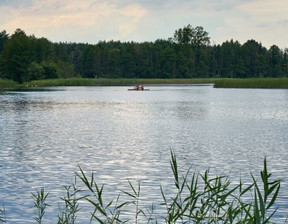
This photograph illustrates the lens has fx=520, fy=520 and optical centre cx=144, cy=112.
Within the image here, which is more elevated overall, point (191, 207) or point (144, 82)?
point (191, 207)

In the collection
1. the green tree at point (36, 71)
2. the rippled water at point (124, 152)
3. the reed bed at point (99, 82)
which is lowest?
the rippled water at point (124, 152)

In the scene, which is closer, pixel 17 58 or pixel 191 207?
pixel 191 207

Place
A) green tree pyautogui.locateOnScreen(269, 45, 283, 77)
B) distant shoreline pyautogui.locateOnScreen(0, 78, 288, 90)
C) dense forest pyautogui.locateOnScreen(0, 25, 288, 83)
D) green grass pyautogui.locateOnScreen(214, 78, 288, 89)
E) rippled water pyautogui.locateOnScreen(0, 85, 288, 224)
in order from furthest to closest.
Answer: green tree pyautogui.locateOnScreen(269, 45, 283, 77) → dense forest pyautogui.locateOnScreen(0, 25, 288, 83) → distant shoreline pyautogui.locateOnScreen(0, 78, 288, 90) → green grass pyautogui.locateOnScreen(214, 78, 288, 89) → rippled water pyautogui.locateOnScreen(0, 85, 288, 224)

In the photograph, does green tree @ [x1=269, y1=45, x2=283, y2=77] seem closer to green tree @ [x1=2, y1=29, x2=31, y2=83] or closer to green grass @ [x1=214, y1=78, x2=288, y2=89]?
green tree @ [x1=2, y1=29, x2=31, y2=83]

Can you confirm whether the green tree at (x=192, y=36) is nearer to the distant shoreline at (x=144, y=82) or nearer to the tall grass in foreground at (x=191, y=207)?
the distant shoreline at (x=144, y=82)

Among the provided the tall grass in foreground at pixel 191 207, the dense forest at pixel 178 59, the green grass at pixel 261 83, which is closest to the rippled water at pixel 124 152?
the tall grass in foreground at pixel 191 207

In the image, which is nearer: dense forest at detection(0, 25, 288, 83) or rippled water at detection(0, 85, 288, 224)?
rippled water at detection(0, 85, 288, 224)

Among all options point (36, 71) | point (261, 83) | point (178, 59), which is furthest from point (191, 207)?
point (178, 59)

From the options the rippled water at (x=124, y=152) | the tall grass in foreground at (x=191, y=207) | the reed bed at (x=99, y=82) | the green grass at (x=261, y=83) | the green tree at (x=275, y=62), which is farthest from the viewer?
the green tree at (x=275, y=62)

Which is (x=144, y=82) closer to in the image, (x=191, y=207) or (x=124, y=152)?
(x=124, y=152)

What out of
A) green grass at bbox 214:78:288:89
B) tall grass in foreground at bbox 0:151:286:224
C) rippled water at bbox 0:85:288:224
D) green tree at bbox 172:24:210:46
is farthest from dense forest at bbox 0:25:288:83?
tall grass in foreground at bbox 0:151:286:224

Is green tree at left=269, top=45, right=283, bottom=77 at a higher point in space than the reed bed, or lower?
higher

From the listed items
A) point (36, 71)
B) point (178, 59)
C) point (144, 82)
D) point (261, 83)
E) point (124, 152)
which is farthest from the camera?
point (178, 59)

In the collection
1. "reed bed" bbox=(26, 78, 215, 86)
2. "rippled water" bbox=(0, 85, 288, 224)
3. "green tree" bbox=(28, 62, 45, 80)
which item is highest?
"green tree" bbox=(28, 62, 45, 80)
